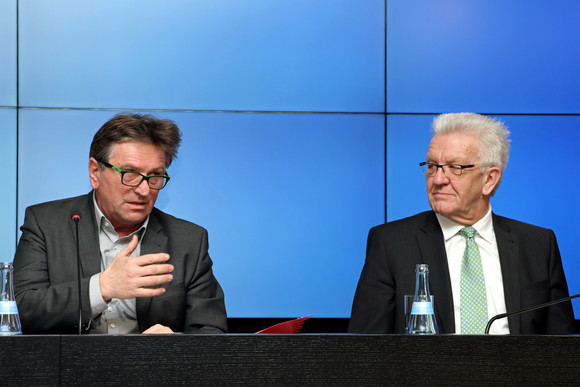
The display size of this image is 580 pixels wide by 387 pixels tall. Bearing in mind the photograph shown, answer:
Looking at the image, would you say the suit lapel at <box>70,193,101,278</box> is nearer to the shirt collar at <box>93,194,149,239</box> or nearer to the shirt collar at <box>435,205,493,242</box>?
the shirt collar at <box>93,194,149,239</box>

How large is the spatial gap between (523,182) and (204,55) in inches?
61.7

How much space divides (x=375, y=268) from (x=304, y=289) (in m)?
0.79

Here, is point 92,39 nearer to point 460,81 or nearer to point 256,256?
point 256,256

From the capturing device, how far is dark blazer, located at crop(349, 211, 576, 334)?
2400 mm

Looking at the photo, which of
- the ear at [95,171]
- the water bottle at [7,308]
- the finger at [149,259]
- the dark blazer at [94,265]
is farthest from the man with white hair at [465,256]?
the water bottle at [7,308]

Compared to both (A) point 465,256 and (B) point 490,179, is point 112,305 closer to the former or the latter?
(A) point 465,256

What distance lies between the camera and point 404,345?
1382 mm

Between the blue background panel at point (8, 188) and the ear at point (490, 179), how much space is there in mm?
1976

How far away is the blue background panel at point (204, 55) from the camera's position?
3154 mm

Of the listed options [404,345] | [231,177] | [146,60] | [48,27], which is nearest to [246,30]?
[146,60]

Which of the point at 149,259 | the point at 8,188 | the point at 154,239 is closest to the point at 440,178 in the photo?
the point at 154,239

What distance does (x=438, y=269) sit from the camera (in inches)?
95.7

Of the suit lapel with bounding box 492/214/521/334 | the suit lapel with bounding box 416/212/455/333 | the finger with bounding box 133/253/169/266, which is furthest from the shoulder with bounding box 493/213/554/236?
the finger with bounding box 133/253/169/266

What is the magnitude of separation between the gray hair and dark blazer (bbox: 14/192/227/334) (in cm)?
96
